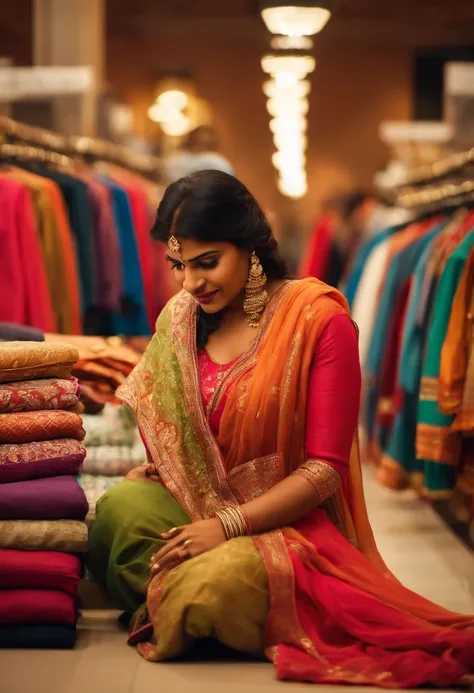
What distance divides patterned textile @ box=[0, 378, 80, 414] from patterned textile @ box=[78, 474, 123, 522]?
328 mm

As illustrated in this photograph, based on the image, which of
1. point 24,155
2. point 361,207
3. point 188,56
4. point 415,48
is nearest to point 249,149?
point 188,56

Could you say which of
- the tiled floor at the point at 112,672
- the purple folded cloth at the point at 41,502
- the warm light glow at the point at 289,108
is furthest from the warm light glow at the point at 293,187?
the purple folded cloth at the point at 41,502

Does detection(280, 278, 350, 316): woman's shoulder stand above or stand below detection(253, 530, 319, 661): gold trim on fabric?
above

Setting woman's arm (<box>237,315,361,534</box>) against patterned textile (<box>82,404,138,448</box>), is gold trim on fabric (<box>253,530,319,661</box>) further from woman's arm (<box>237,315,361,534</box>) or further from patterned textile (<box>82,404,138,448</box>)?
patterned textile (<box>82,404,138,448</box>)

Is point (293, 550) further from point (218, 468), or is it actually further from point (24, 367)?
point (24, 367)

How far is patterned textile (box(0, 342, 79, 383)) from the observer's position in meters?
2.96

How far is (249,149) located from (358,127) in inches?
57.4

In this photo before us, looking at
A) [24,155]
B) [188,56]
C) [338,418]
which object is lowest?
[338,418]

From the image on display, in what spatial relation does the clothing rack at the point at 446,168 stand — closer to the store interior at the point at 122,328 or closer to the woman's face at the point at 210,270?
the store interior at the point at 122,328

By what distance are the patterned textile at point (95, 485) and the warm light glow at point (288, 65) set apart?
15.2ft

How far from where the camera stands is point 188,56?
15.7 meters

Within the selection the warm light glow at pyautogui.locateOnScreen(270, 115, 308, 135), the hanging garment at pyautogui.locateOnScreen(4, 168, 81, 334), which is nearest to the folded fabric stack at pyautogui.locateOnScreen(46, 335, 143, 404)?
the hanging garment at pyautogui.locateOnScreen(4, 168, 81, 334)

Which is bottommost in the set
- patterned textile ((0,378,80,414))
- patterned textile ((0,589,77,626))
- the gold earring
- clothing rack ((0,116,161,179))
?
patterned textile ((0,589,77,626))

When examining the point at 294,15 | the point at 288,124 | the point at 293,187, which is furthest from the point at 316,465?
the point at 293,187
